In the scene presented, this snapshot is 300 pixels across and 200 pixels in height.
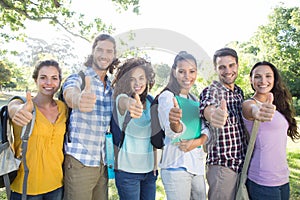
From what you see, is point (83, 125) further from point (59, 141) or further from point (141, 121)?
point (141, 121)

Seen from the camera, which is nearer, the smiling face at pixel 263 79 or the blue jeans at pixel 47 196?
the blue jeans at pixel 47 196

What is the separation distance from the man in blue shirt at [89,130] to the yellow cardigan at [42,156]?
3.3 inches

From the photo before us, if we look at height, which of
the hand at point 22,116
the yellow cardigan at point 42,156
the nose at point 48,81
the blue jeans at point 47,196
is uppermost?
the nose at point 48,81

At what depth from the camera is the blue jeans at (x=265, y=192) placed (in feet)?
7.02

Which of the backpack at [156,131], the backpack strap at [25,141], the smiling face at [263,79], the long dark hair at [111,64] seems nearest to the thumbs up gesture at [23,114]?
the backpack strap at [25,141]

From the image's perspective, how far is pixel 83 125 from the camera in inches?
80.6

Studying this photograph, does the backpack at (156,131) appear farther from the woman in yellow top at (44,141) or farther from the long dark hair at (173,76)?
the woman in yellow top at (44,141)

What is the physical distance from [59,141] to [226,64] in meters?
1.40

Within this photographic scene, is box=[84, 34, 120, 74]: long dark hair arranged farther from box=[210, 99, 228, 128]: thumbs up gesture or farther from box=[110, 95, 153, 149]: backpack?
box=[210, 99, 228, 128]: thumbs up gesture

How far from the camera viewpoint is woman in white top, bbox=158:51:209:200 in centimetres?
196

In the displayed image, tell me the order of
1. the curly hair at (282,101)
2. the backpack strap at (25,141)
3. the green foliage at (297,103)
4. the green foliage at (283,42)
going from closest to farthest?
the backpack strap at (25,141)
the curly hair at (282,101)
the green foliage at (283,42)
the green foliage at (297,103)

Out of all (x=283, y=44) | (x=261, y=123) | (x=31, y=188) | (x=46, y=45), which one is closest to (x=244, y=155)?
(x=261, y=123)

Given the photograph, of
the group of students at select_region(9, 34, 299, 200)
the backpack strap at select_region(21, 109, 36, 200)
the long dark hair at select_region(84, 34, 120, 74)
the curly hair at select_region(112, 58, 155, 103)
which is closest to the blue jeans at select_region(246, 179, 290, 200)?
the group of students at select_region(9, 34, 299, 200)

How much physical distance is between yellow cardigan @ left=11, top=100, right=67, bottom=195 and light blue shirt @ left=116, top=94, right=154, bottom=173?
464 millimetres
